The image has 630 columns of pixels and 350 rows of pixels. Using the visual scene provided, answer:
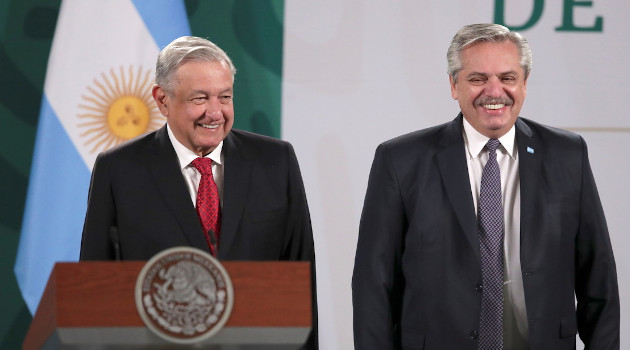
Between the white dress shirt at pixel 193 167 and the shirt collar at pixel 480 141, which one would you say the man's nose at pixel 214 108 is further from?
the shirt collar at pixel 480 141

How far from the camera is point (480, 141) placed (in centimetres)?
272

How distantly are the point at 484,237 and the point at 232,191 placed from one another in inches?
26.8

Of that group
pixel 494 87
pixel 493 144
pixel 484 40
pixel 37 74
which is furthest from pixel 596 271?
pixel 37 74

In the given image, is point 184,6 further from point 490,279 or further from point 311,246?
point 490,279

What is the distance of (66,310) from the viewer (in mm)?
1900

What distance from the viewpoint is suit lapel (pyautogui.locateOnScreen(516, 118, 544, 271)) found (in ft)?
8.59

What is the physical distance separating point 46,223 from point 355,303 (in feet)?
6.16

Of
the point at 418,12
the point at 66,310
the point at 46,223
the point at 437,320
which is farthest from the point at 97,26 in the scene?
the point at 66,310

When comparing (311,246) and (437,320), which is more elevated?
(311,246)

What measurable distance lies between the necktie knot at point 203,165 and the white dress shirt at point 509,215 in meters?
0.71

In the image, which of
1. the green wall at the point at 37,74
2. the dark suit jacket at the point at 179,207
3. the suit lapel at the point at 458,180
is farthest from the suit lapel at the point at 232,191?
the green wall at the point at 37,74

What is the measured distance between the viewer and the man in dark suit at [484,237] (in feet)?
8.61

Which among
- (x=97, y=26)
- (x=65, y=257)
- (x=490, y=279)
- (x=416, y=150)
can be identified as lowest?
(x=65, y=257)

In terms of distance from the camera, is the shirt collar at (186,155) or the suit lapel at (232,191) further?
the shirt collar at (186,155)
